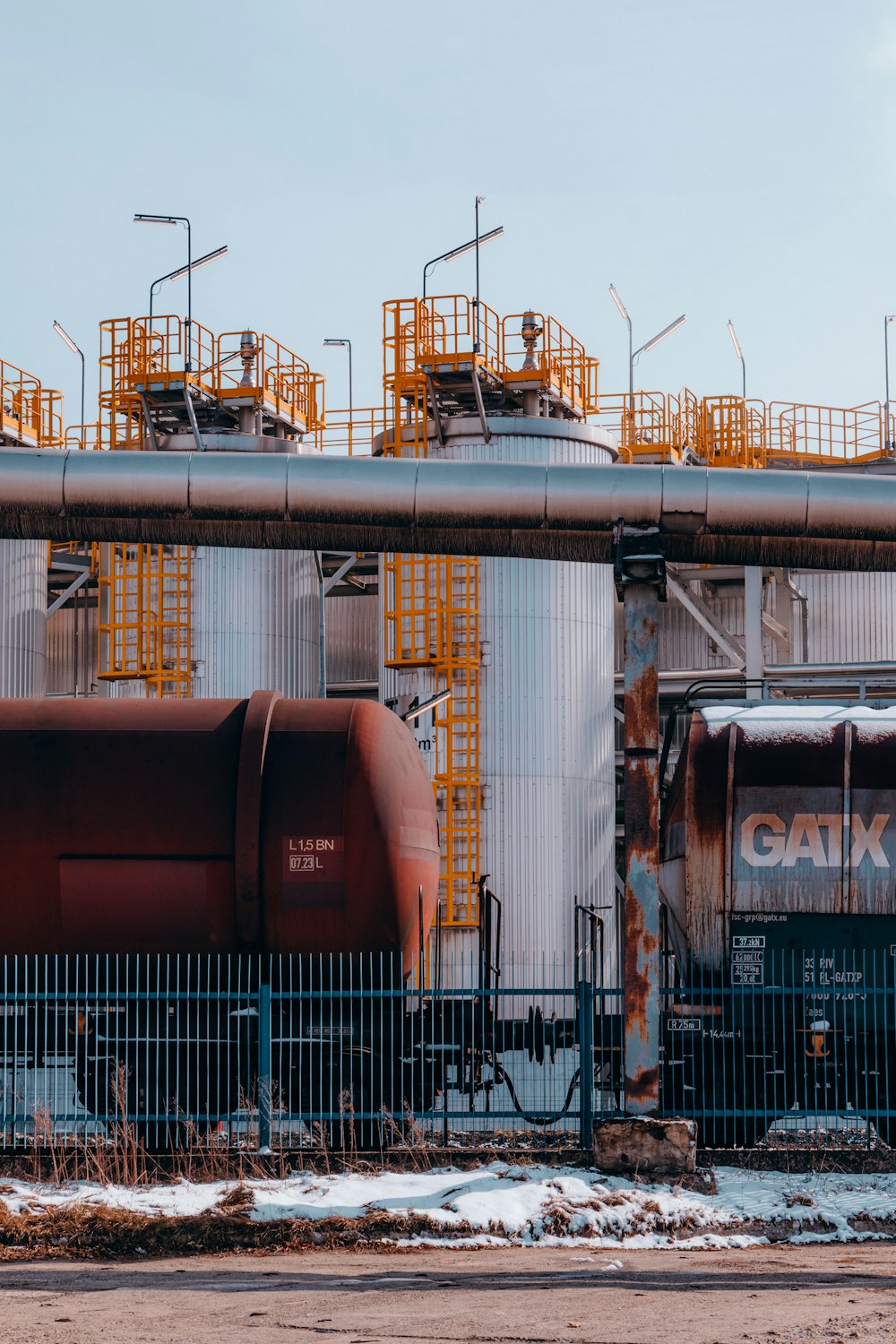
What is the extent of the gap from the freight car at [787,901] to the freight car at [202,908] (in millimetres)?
2948

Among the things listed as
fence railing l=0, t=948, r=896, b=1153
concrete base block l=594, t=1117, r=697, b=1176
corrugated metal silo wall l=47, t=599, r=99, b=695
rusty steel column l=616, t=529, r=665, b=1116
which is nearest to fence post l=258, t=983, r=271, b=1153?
fence railing l=0, t=948, r=896, b=1153

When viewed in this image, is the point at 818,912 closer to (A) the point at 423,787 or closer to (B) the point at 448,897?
(A) the point at 423,787

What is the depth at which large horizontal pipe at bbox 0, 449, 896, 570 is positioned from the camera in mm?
14266

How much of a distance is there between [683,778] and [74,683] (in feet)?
66.0

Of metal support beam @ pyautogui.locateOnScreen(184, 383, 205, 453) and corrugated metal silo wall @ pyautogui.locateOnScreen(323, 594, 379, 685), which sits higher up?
metal support beam @ pyautogui.locateOnScreen(184, 383, 205, 453)

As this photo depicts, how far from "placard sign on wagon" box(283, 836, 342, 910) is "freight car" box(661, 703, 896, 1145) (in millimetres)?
3343

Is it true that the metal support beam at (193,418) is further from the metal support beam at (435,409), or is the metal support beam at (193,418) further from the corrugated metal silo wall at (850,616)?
the corrugated metal silo wall at (850,616)

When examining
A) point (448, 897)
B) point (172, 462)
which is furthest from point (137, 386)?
point (172, 462)

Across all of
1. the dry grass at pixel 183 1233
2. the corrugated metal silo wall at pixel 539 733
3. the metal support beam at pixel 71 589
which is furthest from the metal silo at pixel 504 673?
the dry grass at pixel 183 1233

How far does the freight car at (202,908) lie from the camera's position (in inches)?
567

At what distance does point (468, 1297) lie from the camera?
9.42 metres

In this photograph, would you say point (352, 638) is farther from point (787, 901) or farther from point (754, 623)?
point (787, 901)

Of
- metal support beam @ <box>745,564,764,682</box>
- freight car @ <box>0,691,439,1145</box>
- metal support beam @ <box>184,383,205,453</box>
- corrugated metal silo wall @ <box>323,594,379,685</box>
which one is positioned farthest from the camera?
corrugated metal silo wall @ <box>323,594,379,685</box>

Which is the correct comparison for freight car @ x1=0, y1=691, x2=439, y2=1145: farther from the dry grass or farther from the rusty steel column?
the dry grass
